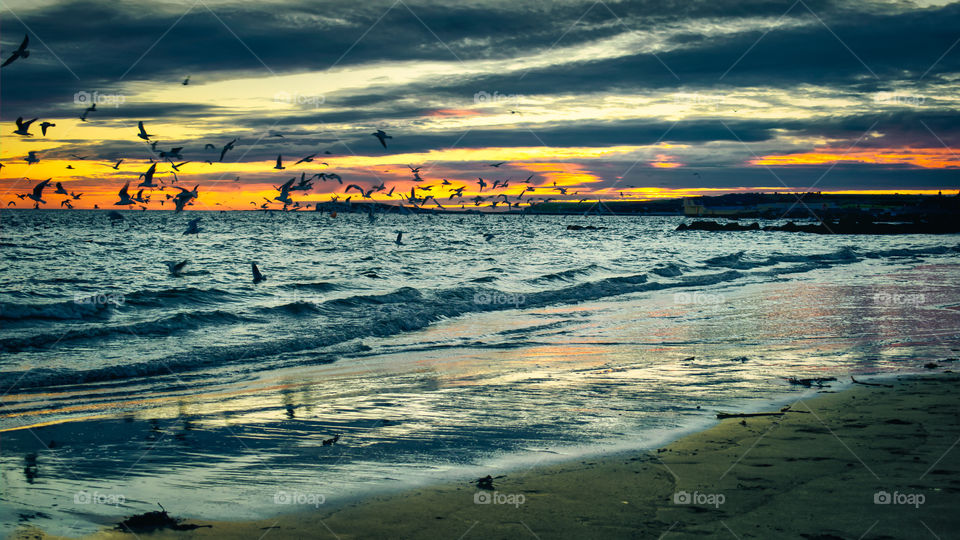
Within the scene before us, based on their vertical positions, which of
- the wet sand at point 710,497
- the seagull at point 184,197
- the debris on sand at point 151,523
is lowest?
the wet sand at point 710,497

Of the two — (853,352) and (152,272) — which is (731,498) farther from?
(152,272)

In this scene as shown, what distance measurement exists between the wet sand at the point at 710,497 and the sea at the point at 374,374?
42cm

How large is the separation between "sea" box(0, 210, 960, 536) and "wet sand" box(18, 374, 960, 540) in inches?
16.6

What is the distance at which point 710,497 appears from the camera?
227 inches

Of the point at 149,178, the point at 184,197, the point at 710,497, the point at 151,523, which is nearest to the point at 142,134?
the point at 149,178

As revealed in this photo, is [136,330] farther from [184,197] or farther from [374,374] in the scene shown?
[374,374]

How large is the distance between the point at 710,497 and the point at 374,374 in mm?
7144

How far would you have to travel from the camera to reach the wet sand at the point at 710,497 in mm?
5176

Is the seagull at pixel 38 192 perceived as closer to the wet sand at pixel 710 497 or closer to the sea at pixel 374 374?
the sea at pixel 374 374

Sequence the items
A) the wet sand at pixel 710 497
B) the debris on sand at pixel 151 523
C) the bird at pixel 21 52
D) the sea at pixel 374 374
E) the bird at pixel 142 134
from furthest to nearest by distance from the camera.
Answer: the bird at pixel 142 134, the bird at pixel 21 52, the sea at pixel 374 374, the debris on sand at pixel 151 523, the wet sand at pixel 710 497

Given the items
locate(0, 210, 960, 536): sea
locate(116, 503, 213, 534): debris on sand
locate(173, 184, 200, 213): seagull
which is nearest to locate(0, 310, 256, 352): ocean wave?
locate(0, 210, 960, 536): sea

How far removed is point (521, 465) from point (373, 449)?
5.43 feet

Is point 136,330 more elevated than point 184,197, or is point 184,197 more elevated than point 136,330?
point 184,197

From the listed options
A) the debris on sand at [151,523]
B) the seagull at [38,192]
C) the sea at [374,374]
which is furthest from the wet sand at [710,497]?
the seagull at [38,192]
